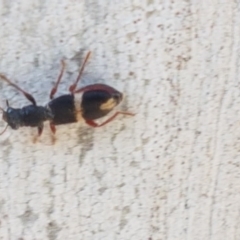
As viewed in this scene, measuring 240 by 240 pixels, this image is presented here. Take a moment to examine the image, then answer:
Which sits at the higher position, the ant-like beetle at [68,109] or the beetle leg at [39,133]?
the ant-like beetle at [68,109]

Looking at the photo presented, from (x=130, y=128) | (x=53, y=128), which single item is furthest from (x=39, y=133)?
(x=130, y=128)

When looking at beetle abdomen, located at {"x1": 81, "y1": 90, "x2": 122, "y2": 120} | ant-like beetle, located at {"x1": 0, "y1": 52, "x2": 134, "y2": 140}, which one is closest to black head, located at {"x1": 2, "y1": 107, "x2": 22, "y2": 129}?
ant-like beetle, located at {"x1": 0, "y1": 52, "x2": 134, "y2": 140}

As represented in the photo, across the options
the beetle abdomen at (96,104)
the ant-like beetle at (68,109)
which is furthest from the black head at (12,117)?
the beetle abdomen at (96,104)

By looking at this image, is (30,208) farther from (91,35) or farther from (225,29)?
(225,29)

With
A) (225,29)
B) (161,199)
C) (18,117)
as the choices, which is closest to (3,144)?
(18,117)

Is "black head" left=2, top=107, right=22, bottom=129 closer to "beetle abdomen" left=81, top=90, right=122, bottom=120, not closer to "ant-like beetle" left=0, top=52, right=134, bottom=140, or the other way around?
"ant-like beetle" left=0, top=52, right=134, bottom=140

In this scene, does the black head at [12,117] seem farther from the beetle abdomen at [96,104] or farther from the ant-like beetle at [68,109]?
the beetle abdomen at [96,104]
